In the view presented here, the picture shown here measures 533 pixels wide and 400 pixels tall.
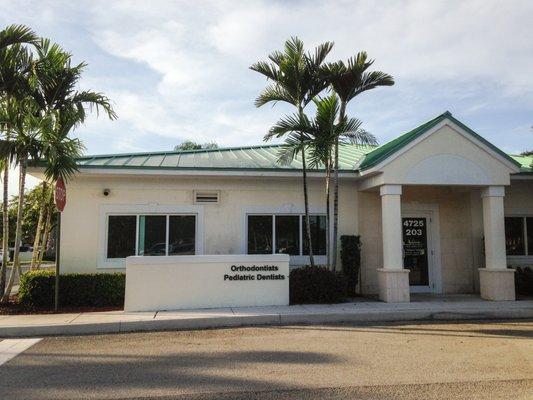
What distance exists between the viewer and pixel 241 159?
14.2 m

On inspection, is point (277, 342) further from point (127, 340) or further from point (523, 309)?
point (523, 309)

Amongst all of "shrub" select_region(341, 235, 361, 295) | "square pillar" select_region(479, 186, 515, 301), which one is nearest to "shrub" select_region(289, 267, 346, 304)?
"shrub" select_region(341, 235, 361, 295)

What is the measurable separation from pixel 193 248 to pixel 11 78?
6037mm

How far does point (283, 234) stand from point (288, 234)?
0.49ft

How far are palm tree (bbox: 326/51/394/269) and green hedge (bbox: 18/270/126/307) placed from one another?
5442 millimetres

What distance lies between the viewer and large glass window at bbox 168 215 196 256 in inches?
512

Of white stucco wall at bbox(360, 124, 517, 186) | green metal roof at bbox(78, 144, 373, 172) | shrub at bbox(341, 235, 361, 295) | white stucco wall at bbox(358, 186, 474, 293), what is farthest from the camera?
white stucco wall at bbox(358, 186, 474, 293)

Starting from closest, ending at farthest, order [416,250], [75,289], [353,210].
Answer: [75,289] < [353,210] < [416,250]

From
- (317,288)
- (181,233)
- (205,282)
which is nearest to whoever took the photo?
(205,282)

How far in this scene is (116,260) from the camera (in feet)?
41.3

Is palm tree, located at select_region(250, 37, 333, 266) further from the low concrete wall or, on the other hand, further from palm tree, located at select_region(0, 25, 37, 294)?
palm tree, located at select_region(0, 25, 37, 294)

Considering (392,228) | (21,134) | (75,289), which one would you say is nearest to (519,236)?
(392,228)

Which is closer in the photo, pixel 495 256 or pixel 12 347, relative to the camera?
pixel 12 347

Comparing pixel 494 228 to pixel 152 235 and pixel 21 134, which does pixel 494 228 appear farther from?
pixel 21 134
